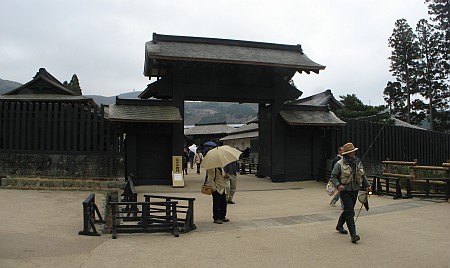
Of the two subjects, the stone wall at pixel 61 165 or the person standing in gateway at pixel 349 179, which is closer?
the person standing in gateway at pixel 349 179

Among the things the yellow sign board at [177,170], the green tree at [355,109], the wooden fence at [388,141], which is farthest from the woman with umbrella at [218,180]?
the green tree at [355,109]

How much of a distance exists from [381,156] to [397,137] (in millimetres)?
1752

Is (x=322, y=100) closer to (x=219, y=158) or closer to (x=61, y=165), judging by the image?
(x=61, y=165)

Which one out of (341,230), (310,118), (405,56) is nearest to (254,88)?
(310,118)

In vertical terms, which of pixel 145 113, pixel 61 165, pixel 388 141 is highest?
pixel 145 113

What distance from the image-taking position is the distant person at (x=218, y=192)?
8648 millimetres

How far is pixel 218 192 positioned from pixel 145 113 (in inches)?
299

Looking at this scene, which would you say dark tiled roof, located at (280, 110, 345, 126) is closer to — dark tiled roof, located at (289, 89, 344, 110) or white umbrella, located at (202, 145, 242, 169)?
dark tiled roof, located at (289, 89, 344, 110)

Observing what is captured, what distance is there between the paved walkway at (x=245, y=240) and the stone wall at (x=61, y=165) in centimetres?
349

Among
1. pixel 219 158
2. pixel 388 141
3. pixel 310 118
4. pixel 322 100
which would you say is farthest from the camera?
pixel 322 100

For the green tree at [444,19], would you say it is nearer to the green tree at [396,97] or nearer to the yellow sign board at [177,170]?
the green tree at [396,97]

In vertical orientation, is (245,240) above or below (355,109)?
below

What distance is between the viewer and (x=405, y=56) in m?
38.4

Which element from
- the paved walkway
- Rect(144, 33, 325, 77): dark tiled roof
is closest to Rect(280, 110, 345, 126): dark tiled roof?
Rect(144, 33, 325, 77): dark tiled roof
